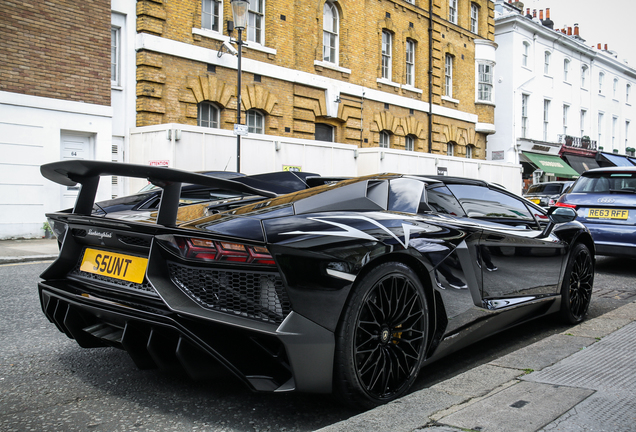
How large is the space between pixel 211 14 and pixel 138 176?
50.3 feet

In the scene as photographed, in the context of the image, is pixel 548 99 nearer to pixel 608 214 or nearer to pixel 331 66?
pixel 331 66

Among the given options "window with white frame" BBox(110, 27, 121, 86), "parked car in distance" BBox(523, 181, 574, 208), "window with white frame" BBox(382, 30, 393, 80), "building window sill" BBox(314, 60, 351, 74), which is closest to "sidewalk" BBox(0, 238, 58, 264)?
"window with white frame" BBox(110, 27, 121, 86)

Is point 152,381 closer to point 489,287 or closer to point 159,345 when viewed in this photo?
point 159,345

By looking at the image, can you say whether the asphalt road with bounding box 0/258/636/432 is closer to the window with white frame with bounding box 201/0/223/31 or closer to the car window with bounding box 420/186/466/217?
the car window with bounding box 420/186/466/217

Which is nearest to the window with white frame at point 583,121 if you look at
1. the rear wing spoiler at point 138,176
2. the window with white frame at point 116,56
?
the window with white frame at point 116,56

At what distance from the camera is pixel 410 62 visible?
25.0 m

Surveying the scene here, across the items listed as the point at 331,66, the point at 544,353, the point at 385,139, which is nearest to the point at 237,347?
the point at 544,353

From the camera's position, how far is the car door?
375 centimetres

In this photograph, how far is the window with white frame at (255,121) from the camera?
18094 mm

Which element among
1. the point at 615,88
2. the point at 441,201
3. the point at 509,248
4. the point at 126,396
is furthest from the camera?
the point at 615,88

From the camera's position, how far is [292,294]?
260 cm

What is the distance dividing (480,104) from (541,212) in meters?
26.1

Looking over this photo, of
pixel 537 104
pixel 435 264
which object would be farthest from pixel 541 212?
pixel 537 104

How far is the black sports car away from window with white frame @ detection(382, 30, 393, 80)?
20676 mm
